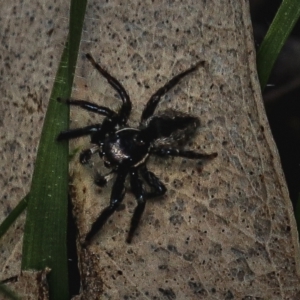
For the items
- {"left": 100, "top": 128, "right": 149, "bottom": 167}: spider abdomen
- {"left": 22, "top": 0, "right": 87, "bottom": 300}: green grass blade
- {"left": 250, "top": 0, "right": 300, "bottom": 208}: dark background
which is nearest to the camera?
{"left": 22, "top": 0, "right": 87, "bottom": 300}: green grass blade

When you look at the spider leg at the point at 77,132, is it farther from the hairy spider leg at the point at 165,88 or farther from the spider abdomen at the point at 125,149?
the hairy spider leg at the point at 165,88

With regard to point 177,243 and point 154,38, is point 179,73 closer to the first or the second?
point 154,38

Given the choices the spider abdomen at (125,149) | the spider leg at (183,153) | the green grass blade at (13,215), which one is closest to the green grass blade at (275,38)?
the spider leg at (183,153)

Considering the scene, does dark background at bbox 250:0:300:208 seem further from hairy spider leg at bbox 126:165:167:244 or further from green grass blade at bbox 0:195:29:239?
green grass blade at bbox 0:195:29:239

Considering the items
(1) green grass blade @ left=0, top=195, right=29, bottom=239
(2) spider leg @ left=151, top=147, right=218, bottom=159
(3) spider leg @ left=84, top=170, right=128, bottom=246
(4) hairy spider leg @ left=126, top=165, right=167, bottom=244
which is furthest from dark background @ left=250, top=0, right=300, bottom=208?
(1) green grass blade @ left=0, top=195, right=29, bottom=239

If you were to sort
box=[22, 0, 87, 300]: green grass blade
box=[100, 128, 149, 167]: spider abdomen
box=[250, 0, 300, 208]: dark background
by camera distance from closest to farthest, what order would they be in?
box=[22, 0, 87, 300]: green grass blade → box=[100, 128, 149, 167]: spider abdomen → box=[250, 0, 300, 208]: dark background

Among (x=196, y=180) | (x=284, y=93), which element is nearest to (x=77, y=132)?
(x=196, y=180)
